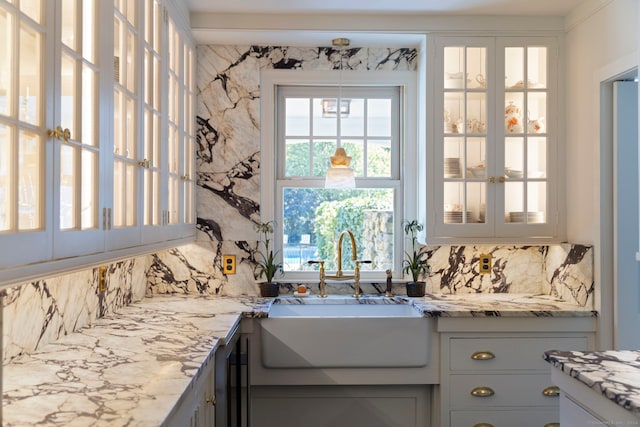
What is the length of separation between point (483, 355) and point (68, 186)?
219cm

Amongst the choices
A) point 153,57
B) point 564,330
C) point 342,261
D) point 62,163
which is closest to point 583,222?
point 564,330

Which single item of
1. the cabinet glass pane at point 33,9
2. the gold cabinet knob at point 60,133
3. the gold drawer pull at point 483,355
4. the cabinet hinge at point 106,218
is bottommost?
A: the gold drawer pull at point 483,355

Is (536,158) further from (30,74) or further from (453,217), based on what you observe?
(30,74)

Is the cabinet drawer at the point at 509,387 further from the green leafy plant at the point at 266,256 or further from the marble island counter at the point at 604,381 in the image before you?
the green leafy plant at the point at 266,256

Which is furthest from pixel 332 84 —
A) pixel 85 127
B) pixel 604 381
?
pixel 604 381

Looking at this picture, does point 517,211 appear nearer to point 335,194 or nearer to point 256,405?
point 335,194

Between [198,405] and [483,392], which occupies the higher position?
[198,405]

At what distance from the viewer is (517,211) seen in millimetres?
A: 3268

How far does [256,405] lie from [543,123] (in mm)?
2274

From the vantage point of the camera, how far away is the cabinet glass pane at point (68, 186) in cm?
154

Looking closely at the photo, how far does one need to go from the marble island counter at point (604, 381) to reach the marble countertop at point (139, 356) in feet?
3.21

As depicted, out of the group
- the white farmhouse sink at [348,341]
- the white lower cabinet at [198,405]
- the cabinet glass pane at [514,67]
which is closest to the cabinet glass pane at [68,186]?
the white lower cabinet at [198,405]

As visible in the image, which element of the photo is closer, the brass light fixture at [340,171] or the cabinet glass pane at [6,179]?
the cabinet glass pane at [6,179]

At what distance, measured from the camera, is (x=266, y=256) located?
11.4 ft
